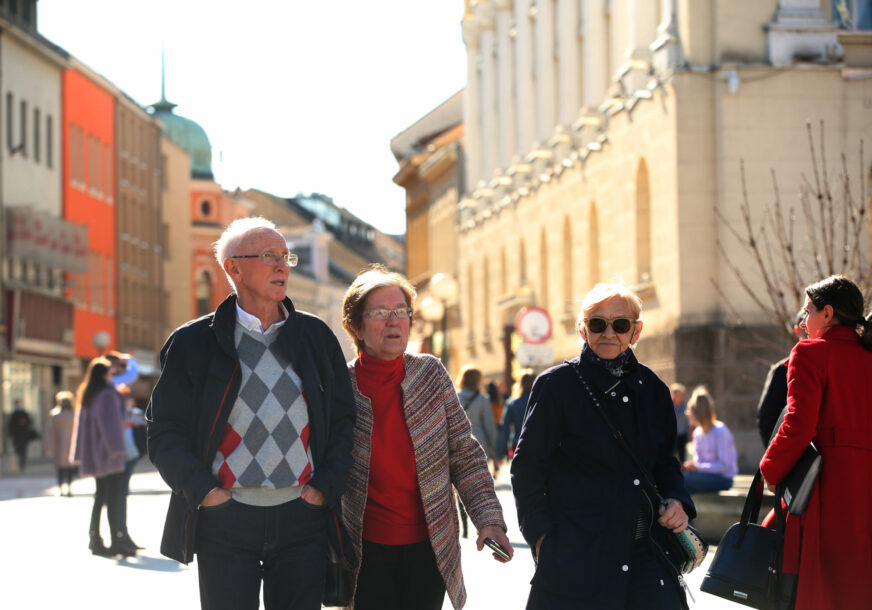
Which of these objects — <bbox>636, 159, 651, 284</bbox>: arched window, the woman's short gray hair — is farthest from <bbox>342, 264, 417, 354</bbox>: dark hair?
<bbox>636, 159, 651, 284</bbox>: arched window

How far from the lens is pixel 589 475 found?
24.8 ft

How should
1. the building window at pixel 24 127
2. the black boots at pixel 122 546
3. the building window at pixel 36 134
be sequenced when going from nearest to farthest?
the black boots at pixel 122 546, the building window at pixel 24 127, the building window at pixel 36 134

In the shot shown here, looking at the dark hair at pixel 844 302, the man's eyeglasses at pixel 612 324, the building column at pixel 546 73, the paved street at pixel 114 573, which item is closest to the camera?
the man's eyeglasses at pixel 612 324

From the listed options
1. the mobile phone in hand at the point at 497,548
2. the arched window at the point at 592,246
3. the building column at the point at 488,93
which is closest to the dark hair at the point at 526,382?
the mobile phone in hand at the point at 497,548

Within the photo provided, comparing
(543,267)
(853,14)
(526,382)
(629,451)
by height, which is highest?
(853,14)

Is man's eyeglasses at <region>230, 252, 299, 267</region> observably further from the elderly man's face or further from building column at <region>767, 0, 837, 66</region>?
building column at <region>767, 0, 837, 66</region>

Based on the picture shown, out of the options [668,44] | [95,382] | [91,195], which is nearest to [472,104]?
[91,195]

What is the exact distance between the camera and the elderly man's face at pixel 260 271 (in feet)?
24.9

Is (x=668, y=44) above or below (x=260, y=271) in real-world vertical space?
above

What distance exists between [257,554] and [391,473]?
28.5 inches

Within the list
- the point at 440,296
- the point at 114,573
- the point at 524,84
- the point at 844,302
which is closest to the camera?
the point at 844,302

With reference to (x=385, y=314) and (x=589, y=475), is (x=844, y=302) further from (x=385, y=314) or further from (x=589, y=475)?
(x=385, y=314)

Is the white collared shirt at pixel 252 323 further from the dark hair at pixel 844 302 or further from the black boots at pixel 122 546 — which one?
the black boots at pixel 122 546

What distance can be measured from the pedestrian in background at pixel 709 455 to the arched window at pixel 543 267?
99.7 feet
